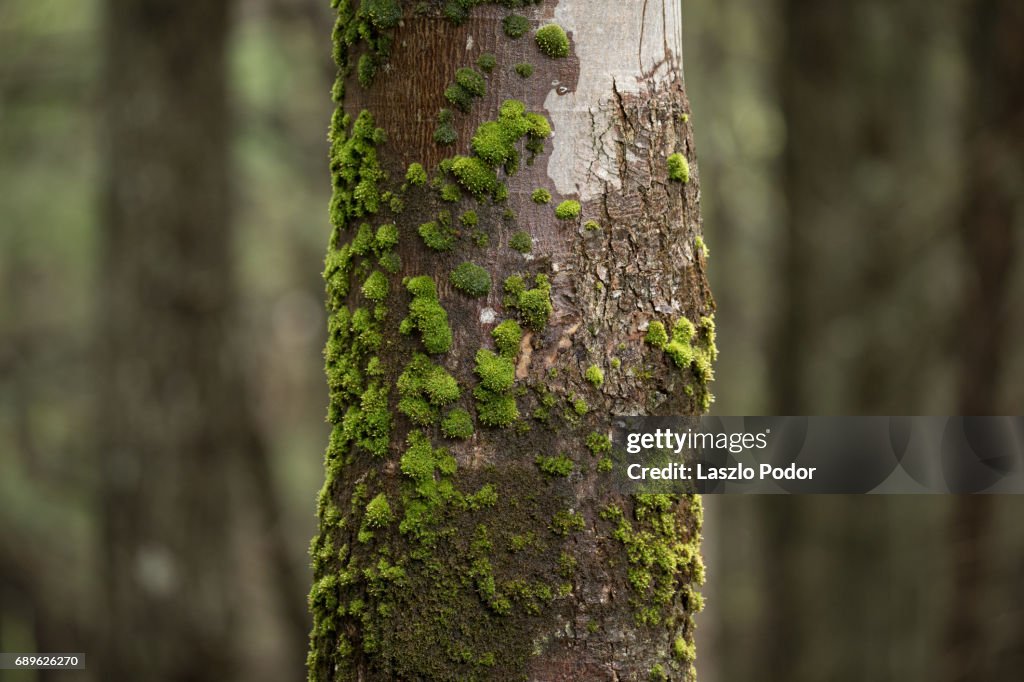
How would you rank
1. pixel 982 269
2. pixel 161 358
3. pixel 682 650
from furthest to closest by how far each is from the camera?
pixel 982 269 → pixel 161 358 → pixel 682 650

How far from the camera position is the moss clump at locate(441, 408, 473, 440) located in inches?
58.9

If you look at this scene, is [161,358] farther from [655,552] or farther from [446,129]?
[655,552]

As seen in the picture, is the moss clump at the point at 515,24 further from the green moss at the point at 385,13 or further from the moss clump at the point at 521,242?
the moss clump at the point at 521,242

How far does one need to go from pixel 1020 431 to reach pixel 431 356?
361 cm

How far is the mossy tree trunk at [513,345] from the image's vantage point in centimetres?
149

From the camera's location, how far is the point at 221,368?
17.3 ft

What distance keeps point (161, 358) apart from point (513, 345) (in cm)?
406

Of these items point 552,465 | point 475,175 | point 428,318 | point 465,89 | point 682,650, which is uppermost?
point 465,89

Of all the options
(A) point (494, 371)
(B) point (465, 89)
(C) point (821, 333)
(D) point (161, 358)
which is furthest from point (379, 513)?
(C) point (821, 333)

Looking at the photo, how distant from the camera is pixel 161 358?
507 centimetres

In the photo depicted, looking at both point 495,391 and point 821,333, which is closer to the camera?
point 495,391

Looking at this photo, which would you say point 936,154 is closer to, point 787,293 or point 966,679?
point 787,293

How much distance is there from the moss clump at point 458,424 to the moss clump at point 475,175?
0.36 metres

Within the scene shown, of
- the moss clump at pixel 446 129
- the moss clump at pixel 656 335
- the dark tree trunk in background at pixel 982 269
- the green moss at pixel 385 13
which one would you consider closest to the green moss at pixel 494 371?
the moss clump at pixel 656 335
